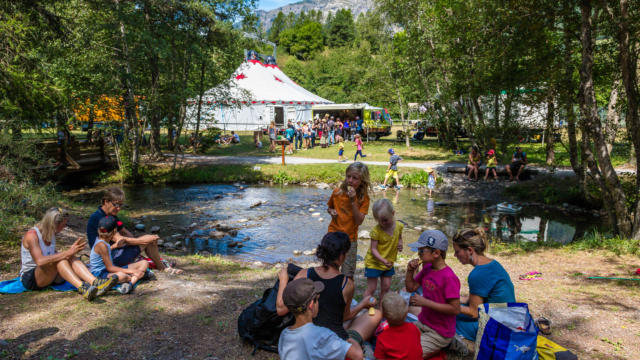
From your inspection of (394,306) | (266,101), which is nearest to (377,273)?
(394,306)

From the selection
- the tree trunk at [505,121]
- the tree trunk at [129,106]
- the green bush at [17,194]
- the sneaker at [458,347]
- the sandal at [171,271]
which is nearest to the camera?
the sneaker at [458,347]

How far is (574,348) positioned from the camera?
4172 mm

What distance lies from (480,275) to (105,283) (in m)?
4.36

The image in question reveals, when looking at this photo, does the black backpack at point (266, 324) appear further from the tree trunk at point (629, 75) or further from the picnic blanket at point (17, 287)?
the tree trunk at point (629, 75)

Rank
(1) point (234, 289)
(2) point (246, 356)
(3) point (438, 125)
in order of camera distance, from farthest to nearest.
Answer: (3) point (438, 125) < (1) point (234, 289) < (2) point (246, 356)

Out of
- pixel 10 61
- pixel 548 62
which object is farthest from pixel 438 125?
pixel 10 61

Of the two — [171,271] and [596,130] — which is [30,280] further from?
[596,130]

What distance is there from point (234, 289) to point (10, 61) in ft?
22.7

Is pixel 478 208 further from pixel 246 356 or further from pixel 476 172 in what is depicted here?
pixel 246 356

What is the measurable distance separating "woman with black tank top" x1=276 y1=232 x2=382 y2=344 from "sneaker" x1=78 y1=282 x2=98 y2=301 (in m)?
2.61

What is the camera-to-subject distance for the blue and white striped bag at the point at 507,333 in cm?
317

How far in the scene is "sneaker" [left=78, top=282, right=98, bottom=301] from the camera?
483cm

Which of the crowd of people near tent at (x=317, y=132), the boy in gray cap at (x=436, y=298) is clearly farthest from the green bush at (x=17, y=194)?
the crowd of people near tent at (x=317, y=132)

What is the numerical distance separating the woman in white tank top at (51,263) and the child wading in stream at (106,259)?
0.42ft
